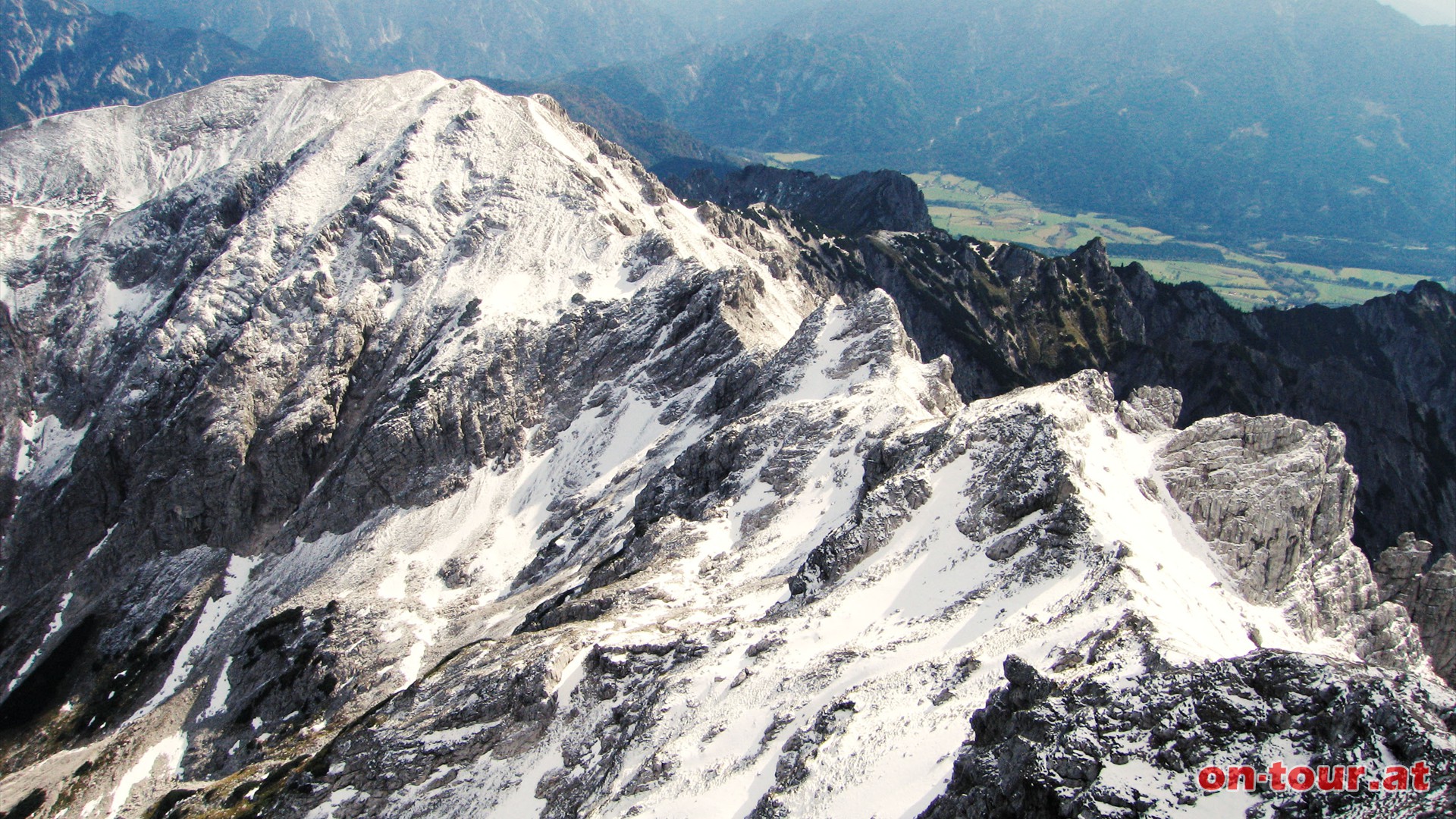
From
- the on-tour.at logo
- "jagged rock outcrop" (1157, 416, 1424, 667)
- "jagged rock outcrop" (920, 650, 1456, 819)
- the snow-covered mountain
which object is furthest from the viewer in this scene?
"jagged rock outcrop" (1157, 416, 1424, 667)

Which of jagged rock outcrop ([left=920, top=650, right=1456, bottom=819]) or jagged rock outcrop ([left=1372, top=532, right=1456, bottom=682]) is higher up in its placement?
jagged rock outcrop ([left=920, top=650, right=1456, bottom=819])

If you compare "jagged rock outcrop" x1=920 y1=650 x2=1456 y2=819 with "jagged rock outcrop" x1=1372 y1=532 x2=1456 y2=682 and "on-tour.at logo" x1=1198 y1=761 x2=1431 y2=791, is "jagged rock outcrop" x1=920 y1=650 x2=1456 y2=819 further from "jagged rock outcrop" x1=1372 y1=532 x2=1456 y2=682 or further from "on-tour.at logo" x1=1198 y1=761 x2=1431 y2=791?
"jagged rock outcrop" x1=1372 y1=532 x2=1456 y2=682

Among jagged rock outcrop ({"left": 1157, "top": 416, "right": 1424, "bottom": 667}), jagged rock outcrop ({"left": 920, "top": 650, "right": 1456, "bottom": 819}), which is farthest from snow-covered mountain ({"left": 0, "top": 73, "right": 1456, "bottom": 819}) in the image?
jagged rock outcrop ({"left": 1157, "top": 416, "right": 1424, "bottom": 667})

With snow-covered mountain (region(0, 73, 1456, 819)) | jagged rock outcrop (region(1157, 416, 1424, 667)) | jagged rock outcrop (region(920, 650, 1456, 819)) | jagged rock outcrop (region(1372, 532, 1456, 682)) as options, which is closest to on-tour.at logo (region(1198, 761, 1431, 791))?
jagged rock outcrop (region(920, 650, 1456, 819))

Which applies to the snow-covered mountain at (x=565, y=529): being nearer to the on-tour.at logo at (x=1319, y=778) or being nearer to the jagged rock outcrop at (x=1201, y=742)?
the jagged rock outcrop at (x=1201, y=742)

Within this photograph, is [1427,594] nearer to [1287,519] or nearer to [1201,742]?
[1287,519]

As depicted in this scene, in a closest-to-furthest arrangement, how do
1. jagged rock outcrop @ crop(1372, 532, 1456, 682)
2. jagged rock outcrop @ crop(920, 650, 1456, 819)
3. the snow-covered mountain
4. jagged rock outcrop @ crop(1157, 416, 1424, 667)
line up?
jagged rock outcrop @ crop(920, 650, 1456, 819) < the snow-covered mountain < jagged rock outcrop @ crop(1157, 416, 1424, 667) < jagged rock outcrop @ crop(1372, 532, 1456, 682)

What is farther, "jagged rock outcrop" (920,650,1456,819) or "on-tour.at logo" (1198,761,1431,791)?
"jagged rock outcrop" (920,650,1456,819)

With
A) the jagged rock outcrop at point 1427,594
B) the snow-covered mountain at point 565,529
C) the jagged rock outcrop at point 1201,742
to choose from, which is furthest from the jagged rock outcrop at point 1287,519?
the jagged rock outcrop at point 1201,742
